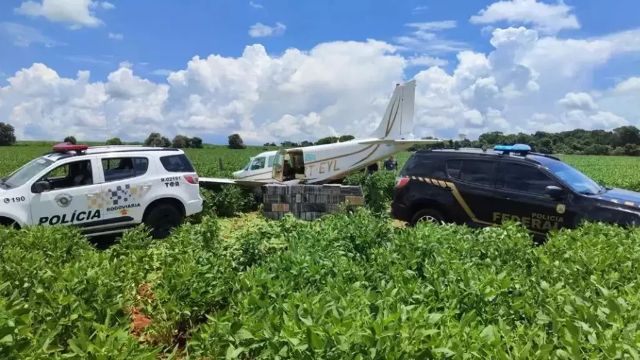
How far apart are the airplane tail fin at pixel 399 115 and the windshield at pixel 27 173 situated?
1573 cm

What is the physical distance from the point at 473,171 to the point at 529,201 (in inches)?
50.1

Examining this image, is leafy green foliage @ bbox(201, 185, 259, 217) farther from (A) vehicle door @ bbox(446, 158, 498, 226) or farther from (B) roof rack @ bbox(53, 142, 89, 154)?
(A) vehicle door @ bbox(446, 158, 498, 226)

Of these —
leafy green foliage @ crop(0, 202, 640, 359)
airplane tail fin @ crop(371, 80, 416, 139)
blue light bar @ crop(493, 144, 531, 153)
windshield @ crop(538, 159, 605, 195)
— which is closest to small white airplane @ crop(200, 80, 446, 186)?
airplane tail fin @ crop(371, 80, 416, 139)

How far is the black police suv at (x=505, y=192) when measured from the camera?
Answer: 25.5 feet

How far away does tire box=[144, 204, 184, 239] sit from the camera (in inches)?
386

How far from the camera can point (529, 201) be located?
831cm

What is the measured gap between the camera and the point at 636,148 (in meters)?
78.0

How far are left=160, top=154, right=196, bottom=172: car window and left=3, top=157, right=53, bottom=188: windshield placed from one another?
220 cm

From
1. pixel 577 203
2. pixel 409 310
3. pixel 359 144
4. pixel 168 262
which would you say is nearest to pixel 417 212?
pixel 577 203

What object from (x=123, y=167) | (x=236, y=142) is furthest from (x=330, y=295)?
(x=236, y=142)

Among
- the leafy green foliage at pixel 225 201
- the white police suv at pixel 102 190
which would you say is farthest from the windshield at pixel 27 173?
the leafy green foliage at pixel 225 201

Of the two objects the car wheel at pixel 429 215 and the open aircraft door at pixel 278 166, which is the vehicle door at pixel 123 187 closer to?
the car wheel at pixel 429 215

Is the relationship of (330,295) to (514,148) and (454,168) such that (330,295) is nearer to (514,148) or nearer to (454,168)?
(454,168)

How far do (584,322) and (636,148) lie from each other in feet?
303
